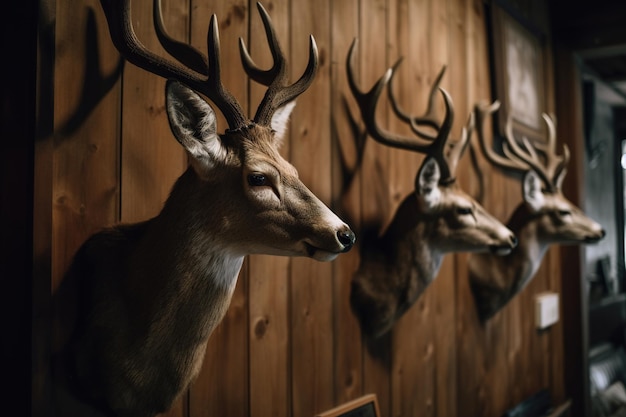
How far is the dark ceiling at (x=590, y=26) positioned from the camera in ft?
8.08

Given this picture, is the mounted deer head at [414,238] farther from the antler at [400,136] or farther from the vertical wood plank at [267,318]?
the vertical wood plank at [267,318]

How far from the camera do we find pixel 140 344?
840mm

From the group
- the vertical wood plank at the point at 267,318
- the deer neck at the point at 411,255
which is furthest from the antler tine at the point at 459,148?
the vertical wood plank at the point at 267,318

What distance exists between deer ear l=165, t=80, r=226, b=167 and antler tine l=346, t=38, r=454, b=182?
1.97ft

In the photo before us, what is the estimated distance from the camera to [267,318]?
3.88 ft

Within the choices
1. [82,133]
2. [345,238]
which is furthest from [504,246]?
[82,133]

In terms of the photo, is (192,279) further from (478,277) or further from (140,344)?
(478,277)

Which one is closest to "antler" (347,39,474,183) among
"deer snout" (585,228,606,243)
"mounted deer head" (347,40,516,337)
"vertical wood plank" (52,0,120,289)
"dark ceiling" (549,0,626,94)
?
"mounted deer head" (347,40,516,337)

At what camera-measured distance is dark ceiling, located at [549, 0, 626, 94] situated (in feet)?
8.08

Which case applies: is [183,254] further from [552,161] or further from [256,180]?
[552,161]

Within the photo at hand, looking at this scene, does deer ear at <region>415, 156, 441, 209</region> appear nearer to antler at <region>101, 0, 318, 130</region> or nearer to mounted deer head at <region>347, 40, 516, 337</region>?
mounted deer head at <region>347, 40, 516, 337</region>

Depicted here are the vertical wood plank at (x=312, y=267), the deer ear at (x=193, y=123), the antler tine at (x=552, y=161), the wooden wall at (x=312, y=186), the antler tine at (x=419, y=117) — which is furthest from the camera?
the antler tine at (x=552, y=161)

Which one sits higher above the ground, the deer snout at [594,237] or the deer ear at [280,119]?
the deer ear at [280,119]

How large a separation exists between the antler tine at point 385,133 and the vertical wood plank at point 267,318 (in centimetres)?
23
